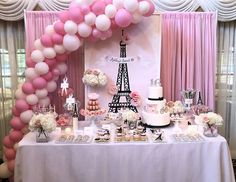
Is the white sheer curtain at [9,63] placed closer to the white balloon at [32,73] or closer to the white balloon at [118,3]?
the white balloon at [32,73]

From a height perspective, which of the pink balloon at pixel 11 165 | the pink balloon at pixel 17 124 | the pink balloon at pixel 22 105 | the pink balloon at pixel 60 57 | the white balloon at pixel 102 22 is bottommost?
the pink balloon at pixel 11 165

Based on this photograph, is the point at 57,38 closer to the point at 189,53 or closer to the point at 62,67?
the point at 62,67

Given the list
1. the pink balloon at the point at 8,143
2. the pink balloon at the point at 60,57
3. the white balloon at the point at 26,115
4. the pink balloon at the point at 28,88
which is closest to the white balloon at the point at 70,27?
the pink balloon at the point at 60,57

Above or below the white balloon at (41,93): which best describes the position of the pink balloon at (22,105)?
below

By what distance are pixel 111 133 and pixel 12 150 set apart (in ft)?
4.65

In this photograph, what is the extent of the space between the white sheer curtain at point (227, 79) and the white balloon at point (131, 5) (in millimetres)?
1638

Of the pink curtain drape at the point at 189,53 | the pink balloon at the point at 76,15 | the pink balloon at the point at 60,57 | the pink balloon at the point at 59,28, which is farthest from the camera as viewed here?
the pink curtain drape at the point at 189,53

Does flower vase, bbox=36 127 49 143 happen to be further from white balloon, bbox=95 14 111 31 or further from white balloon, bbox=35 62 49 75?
white balloon, bbox=95 14 111 31

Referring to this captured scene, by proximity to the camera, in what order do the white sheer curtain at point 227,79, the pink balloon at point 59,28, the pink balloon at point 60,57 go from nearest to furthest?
the pink balloon at point 59,28
the pink balloon at point 60,57
the white sheer curtain at point 227,79

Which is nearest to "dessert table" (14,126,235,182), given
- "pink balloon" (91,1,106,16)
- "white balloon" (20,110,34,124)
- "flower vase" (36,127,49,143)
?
"flower vase" (36,127,49,143)

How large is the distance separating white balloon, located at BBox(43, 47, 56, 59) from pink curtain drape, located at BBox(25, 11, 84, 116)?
1.68 ft

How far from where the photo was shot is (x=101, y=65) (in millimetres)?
3309

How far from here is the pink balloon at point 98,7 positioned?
9.23 ft

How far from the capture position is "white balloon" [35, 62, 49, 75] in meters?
2.97
